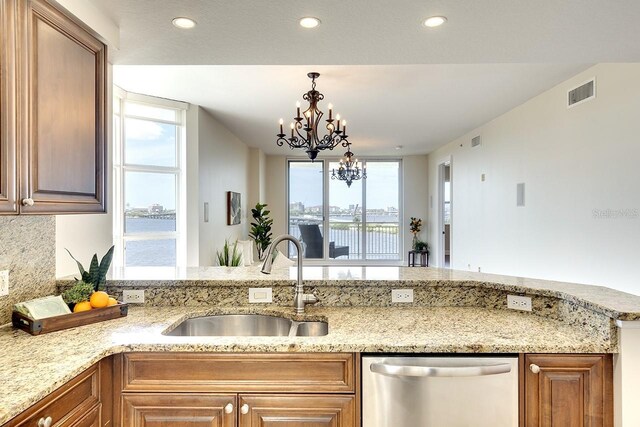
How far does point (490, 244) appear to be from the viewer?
5.78 meters

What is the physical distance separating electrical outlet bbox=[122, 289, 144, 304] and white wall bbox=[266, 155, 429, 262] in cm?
698

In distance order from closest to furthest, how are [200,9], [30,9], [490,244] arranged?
[30,9] < [200,9] < [490,244]

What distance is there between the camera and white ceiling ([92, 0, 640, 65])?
186cm

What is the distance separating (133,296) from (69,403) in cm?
91

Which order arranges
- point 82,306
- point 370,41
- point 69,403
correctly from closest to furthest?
point 69,403 < point 82,306 < point 370,41

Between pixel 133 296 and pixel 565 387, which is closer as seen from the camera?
pixel 565 387

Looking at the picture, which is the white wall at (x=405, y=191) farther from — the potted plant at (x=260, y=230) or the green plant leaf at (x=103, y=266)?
the green plant leaf at (x=103, y=266)

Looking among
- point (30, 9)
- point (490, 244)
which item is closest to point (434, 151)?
point (490, 244)

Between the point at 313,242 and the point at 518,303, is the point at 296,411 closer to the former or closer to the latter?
the point at 518,303

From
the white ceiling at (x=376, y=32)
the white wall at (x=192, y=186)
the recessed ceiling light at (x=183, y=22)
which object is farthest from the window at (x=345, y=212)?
the recessed ceiling light at (x=183, y=22)

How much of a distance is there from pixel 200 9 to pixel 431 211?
7.82 meters

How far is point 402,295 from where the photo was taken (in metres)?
2.17

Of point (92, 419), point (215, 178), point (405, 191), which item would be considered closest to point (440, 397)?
point (92, 419)

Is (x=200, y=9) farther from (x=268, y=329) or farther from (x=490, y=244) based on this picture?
(x=490, y=244)
